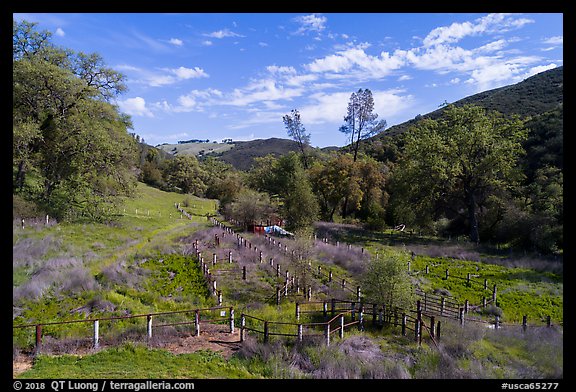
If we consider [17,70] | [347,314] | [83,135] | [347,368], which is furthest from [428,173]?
[17,70]

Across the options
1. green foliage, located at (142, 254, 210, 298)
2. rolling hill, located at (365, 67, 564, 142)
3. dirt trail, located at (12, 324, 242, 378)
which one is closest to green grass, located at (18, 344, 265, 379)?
dirt trail, located at (12, 324, 242, 378)

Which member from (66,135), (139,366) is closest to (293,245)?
(139,366)

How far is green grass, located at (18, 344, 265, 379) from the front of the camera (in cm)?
833

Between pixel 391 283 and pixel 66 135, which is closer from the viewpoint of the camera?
pixel 391 283

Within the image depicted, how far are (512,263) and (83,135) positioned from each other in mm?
37366

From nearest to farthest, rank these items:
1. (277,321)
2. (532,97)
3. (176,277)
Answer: (277,321) → (176,277) → (532,97)

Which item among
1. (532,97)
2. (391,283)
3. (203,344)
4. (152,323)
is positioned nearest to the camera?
(203,344)

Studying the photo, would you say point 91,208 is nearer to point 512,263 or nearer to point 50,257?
point 50,257

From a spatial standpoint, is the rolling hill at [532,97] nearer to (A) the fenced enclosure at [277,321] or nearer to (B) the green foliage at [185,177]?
(B) the green foliage at [185,177]

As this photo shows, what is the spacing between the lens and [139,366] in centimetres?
914

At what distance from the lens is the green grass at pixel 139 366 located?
328 inches

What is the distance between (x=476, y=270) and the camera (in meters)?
24.5

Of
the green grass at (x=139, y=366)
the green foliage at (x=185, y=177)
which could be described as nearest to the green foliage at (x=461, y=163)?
the green grass at (x=139, y=366)

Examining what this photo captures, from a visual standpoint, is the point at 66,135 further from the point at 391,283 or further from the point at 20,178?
the point at 391,283
